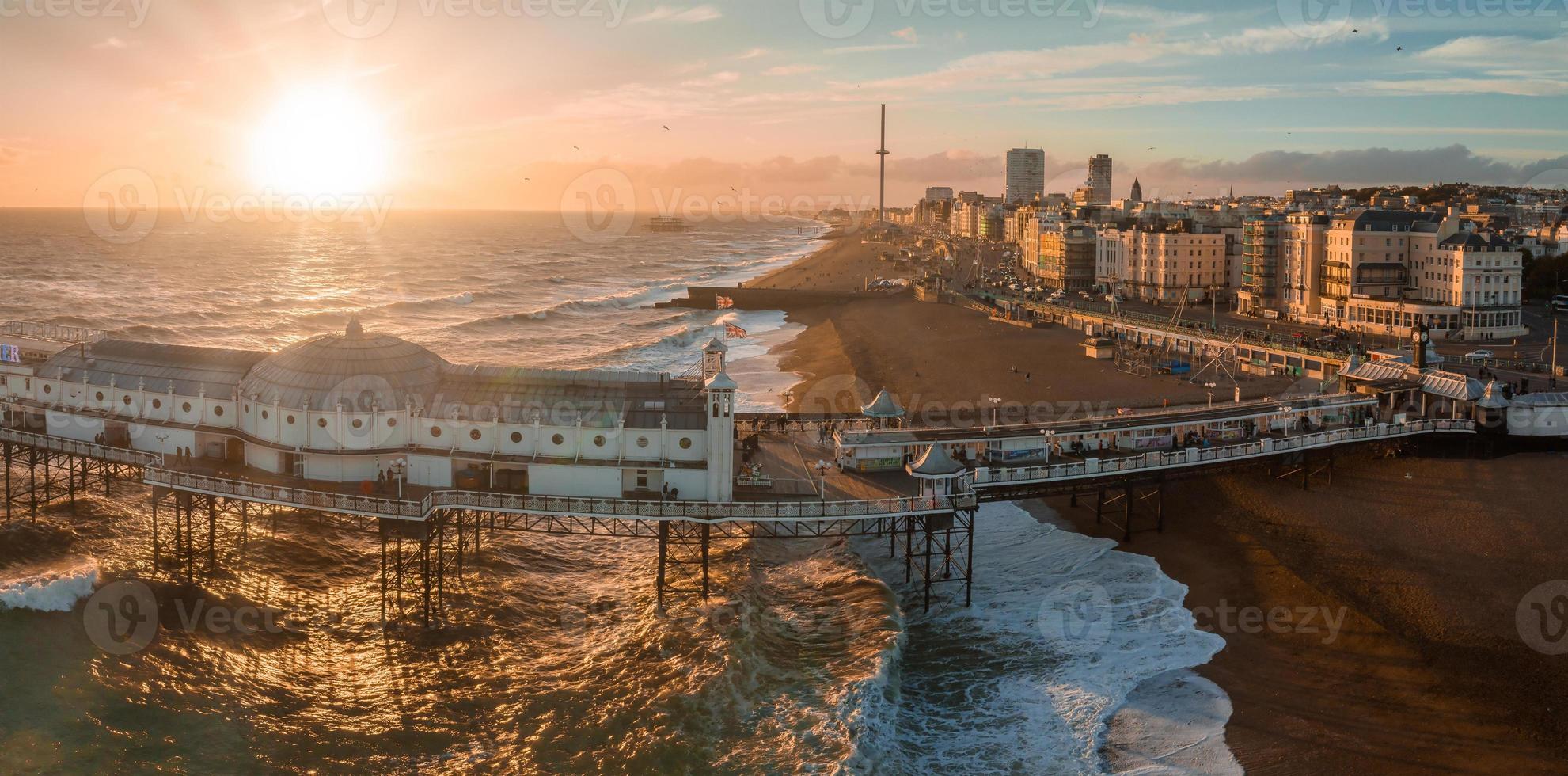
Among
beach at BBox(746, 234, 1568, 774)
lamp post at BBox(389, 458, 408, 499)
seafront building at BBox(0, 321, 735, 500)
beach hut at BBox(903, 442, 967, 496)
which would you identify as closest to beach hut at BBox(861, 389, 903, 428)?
beach hut at BBox(903, 442, 967, 496)

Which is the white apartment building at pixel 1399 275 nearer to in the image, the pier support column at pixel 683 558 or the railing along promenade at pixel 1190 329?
the railing along promenade at pixel 1190 329

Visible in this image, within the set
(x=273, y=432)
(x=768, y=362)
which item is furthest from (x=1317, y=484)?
(x=768, y=362)

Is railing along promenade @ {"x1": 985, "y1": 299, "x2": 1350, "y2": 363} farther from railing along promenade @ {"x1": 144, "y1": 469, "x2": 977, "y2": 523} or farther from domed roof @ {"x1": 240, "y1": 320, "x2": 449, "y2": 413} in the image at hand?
domed roof @ {"x1": 240, "y1": 320, "x2": 449, "y2": 413}

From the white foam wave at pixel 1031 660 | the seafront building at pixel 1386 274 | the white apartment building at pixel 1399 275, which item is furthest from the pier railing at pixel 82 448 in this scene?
the white apartment building at pixel 1399 275

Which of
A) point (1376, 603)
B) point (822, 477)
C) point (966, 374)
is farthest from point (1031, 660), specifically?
Result: point (966, 374)

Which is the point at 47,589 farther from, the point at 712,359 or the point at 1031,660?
the point at 1031,660

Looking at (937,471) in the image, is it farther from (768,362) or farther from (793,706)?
(768,362)
